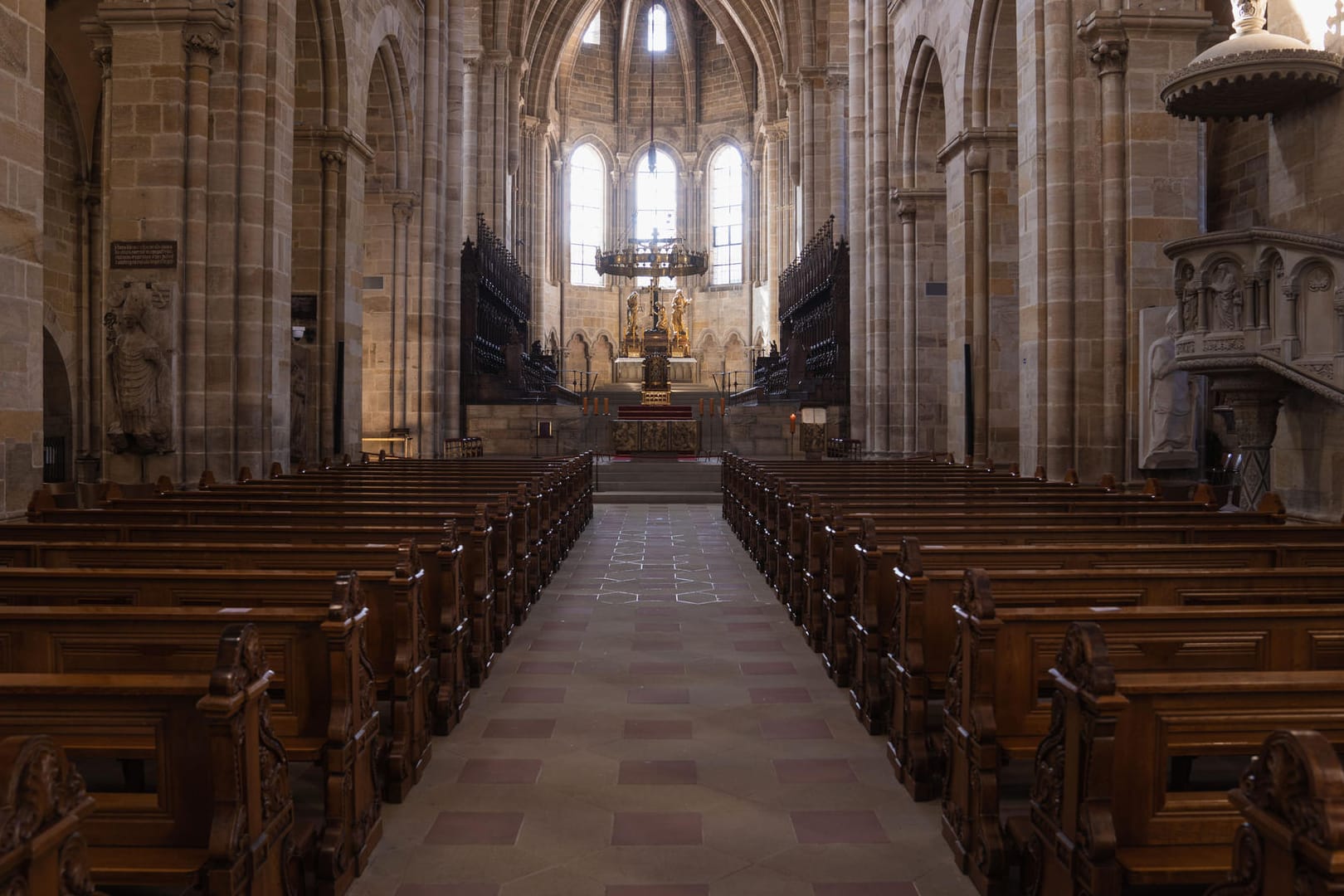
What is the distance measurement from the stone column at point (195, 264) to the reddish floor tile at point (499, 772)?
22.9 ft

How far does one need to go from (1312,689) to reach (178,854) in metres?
2.92

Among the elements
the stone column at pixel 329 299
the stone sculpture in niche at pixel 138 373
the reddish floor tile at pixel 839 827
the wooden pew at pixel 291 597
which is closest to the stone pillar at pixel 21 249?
the wooden pew at pixel 291 597

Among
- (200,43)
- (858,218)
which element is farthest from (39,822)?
(858,218)

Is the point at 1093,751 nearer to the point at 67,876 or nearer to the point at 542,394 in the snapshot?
the point at 67,876

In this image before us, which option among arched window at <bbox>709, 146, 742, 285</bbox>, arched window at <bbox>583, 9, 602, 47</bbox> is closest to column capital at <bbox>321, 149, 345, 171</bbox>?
arched window at <bbox>709, 146, 742, 285</bbox>

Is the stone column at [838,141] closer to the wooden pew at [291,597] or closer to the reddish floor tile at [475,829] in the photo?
the wooden pew at [291,597]

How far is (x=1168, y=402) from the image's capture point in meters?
9.38

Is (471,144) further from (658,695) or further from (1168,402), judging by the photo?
(658,695)

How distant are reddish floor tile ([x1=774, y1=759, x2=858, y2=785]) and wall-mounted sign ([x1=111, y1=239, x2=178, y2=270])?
8.43 metres

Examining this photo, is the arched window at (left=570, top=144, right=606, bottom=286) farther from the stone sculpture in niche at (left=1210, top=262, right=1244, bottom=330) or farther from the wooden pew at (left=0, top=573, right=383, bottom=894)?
the wooden pew at (left=0, top=573, right=383, bottom=894)

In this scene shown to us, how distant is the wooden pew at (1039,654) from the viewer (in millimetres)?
3334

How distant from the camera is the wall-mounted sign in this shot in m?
9.91

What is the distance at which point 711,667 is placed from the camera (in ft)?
20.3

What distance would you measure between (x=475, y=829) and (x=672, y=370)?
3384 cm
